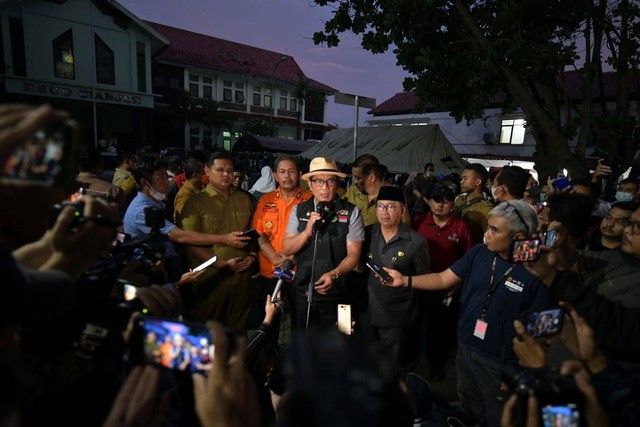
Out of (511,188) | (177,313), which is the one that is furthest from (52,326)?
(511,188)

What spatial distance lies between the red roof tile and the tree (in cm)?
2463

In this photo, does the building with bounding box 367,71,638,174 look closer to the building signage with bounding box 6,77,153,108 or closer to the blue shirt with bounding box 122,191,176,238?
the building signage with bounding box 6,77,153,108

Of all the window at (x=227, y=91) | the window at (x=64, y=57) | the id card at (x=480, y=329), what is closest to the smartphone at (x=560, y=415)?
the id card at (x=480, y=329)

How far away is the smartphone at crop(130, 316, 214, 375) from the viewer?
1.00 meters

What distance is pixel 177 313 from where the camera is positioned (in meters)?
1.32

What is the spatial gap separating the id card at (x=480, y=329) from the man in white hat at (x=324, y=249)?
3.87 feet

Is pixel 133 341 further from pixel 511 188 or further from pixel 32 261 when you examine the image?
pixel 511 188

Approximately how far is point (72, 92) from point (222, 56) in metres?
19.1

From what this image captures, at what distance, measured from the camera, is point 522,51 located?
698cm

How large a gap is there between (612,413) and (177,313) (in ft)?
5.50

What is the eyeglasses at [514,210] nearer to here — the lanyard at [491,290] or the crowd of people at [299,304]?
the crowd of people at [299,304]

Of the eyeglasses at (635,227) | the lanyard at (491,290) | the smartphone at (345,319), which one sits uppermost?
the eyeglasses at (635,227)

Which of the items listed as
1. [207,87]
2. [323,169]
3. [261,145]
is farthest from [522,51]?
[207,87]

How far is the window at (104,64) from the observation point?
21.8 m
